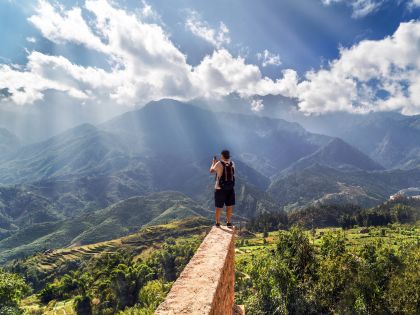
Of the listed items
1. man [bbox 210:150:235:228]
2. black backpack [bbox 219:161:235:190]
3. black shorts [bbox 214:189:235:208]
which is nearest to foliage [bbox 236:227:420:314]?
black shorts [bbox 214:189:235:208]

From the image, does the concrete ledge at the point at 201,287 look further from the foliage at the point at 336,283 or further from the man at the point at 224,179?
the foliage at the point at 336,283

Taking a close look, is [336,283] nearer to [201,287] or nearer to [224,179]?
[224,179]

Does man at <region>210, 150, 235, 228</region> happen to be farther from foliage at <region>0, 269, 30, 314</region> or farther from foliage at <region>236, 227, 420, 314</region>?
foliage at <region>0, 269, 30, 314</region>

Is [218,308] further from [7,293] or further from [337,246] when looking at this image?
[7,293]

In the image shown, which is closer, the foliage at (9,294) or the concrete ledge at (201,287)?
the concrete ledge at (201,287)

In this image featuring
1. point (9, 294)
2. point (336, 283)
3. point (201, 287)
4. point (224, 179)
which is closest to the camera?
point (201, 287)

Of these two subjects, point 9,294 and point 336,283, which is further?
point 9,294

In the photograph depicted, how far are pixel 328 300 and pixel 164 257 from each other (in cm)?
10155

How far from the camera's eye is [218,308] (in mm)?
10000

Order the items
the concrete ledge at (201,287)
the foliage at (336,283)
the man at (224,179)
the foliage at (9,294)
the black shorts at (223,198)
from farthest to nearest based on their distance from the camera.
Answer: the foliage at (9,294) < the foliage at (336,283) < the black shorts at (223,198) < the man at (224,179) < the concrete ledge at (201,287)

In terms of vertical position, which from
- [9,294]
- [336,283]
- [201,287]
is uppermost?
[201,287]

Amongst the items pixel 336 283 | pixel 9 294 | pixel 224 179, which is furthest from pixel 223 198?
pixel 9 294

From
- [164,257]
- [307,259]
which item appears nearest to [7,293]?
[307,259]

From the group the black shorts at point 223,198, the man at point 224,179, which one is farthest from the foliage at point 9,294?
the man at point 224,179
